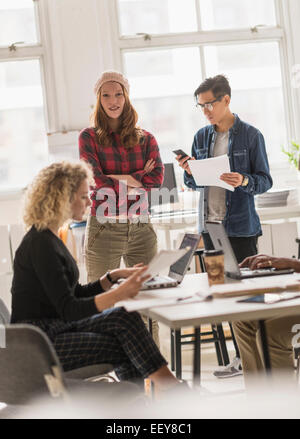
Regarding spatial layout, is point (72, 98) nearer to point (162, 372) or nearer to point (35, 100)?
point (35, 100)

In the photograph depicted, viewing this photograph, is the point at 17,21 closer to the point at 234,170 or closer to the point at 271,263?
the point at 234,170

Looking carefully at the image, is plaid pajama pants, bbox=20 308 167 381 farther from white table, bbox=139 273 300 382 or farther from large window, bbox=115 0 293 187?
large window, bbox=115 0 293 187

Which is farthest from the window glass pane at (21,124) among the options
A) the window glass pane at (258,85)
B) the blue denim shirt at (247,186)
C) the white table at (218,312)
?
the white table at (218,312)

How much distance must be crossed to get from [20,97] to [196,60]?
1.75 metres

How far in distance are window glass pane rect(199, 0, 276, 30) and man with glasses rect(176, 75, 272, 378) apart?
3126mm

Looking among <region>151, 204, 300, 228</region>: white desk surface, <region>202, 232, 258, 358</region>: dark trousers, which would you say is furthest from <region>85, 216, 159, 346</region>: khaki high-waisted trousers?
<region>151, 204, 300, 228</region>: white desk surface

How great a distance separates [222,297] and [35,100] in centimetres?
428

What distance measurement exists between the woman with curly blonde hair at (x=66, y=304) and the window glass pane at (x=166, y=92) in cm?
375

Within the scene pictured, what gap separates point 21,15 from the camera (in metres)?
5.71

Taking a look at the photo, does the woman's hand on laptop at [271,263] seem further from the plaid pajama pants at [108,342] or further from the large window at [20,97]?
the large window at [20,97]

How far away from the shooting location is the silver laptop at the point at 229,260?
2197mm

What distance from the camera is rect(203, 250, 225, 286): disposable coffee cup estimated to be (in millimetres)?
2111

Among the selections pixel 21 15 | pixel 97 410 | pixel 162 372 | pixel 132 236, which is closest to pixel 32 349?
pixel 97 410
